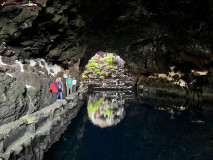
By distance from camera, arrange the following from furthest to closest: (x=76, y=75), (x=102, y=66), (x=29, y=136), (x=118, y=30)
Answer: (x=102, y=66) → (x=76, y=75) → (x=118, y=30) → (x=29, y=136)

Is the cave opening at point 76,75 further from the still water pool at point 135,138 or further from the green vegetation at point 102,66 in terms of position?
the green vegetation at point 102,66

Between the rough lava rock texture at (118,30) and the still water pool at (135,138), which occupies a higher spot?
the rough lava rock texture at (118,30)

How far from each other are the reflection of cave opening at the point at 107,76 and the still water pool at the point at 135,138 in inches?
708

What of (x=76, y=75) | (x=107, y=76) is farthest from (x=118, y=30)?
(x=107, y=76)

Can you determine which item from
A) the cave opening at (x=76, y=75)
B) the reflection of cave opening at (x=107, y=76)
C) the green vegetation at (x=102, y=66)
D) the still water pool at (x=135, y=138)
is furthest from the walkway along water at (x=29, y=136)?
the green vegetation at (x=102, y=66)

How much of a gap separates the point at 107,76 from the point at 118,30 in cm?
1921

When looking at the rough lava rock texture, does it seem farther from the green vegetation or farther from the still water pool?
the green vegetation

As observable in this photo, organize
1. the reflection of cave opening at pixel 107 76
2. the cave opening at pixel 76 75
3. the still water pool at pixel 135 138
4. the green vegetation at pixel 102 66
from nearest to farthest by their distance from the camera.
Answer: the cave opening at pixel 76 75 < the still water pool at pixel 135 138 < the reflection of cave opening at pixel 107 76 < the green vegetation at pixel 102 66

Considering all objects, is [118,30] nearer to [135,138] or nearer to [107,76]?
[135,138]

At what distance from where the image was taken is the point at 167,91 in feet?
67.4

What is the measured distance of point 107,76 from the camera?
32281 millimetres

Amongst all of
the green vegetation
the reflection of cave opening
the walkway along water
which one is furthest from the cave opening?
the green vegetation

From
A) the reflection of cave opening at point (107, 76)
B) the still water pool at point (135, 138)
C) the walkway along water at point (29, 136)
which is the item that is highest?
the reflection of cave opening at point (107, 76)

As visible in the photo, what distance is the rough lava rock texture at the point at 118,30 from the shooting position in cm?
670
